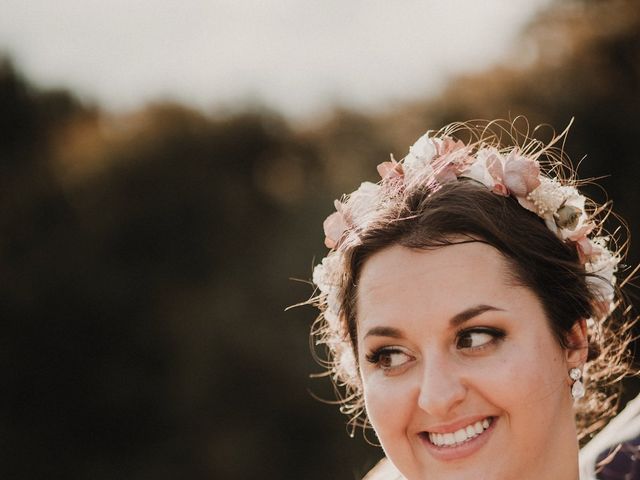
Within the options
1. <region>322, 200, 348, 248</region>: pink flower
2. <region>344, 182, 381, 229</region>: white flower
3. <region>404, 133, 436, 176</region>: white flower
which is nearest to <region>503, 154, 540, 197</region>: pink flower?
<region>404, 133, 436, 176</region>: white flower

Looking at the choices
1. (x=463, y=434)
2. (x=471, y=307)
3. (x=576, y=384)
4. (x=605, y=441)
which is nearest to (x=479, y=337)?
(x=471, y=307)

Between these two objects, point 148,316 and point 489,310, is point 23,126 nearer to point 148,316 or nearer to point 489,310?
point 148,316

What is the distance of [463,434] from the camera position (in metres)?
2.23

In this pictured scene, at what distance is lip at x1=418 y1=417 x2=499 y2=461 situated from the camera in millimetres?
2205

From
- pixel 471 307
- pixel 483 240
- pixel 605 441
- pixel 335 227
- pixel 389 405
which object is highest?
pixel 335 227

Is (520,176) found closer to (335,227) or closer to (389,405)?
(335,227)

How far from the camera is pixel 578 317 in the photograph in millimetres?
2480

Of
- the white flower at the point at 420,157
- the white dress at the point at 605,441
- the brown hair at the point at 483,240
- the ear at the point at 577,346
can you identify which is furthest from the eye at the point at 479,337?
the white dress at the point at 605,441

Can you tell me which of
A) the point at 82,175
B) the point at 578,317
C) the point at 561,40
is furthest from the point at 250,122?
the point at 578,317

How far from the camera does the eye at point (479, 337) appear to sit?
2.21 meters

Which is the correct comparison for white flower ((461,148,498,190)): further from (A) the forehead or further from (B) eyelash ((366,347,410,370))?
(B) eyelash ((366,347,410,370))

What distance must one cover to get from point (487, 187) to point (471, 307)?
452 mm

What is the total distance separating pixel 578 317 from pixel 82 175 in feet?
18.0

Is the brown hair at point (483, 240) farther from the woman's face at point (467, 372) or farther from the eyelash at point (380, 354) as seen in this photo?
the eyelash at point (380, 354)
